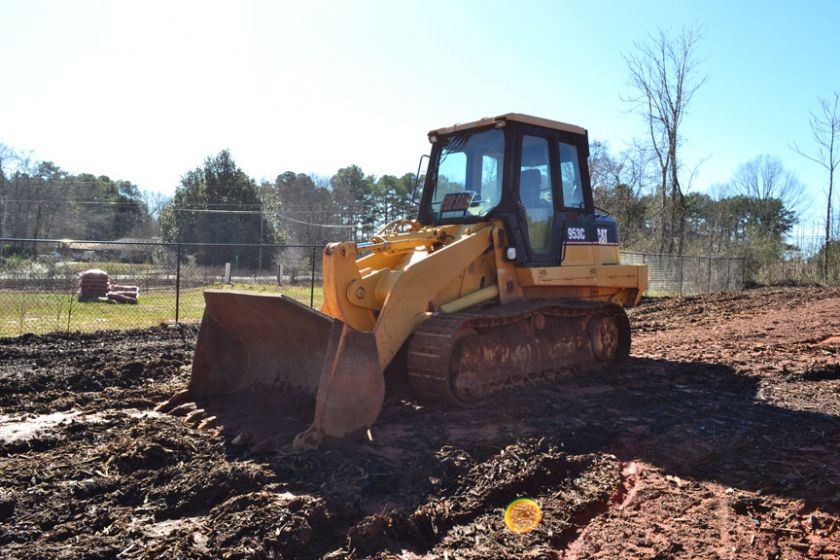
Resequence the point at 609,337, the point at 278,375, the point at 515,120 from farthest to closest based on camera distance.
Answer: the point at 609,337
the point at 515,120
the point at 278,375

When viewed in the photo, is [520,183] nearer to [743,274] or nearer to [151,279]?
[151,279]

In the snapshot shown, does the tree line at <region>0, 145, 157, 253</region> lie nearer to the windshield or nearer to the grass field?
the grass field

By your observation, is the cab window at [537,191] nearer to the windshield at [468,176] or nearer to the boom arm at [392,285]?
the windshield at [468,176]

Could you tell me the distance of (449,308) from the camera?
6566mm

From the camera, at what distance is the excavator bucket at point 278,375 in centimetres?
499

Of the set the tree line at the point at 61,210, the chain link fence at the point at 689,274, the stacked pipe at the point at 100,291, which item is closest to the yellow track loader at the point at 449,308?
the stacked pipe at the point at 100,291

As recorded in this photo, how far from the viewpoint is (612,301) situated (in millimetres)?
8703

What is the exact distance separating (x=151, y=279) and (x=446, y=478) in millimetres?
19450

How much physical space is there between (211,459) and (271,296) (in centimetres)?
157

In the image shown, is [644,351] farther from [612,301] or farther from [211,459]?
[211,459]

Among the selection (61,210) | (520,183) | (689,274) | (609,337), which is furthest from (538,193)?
(61,210)

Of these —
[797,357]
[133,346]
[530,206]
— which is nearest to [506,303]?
[530,206]
